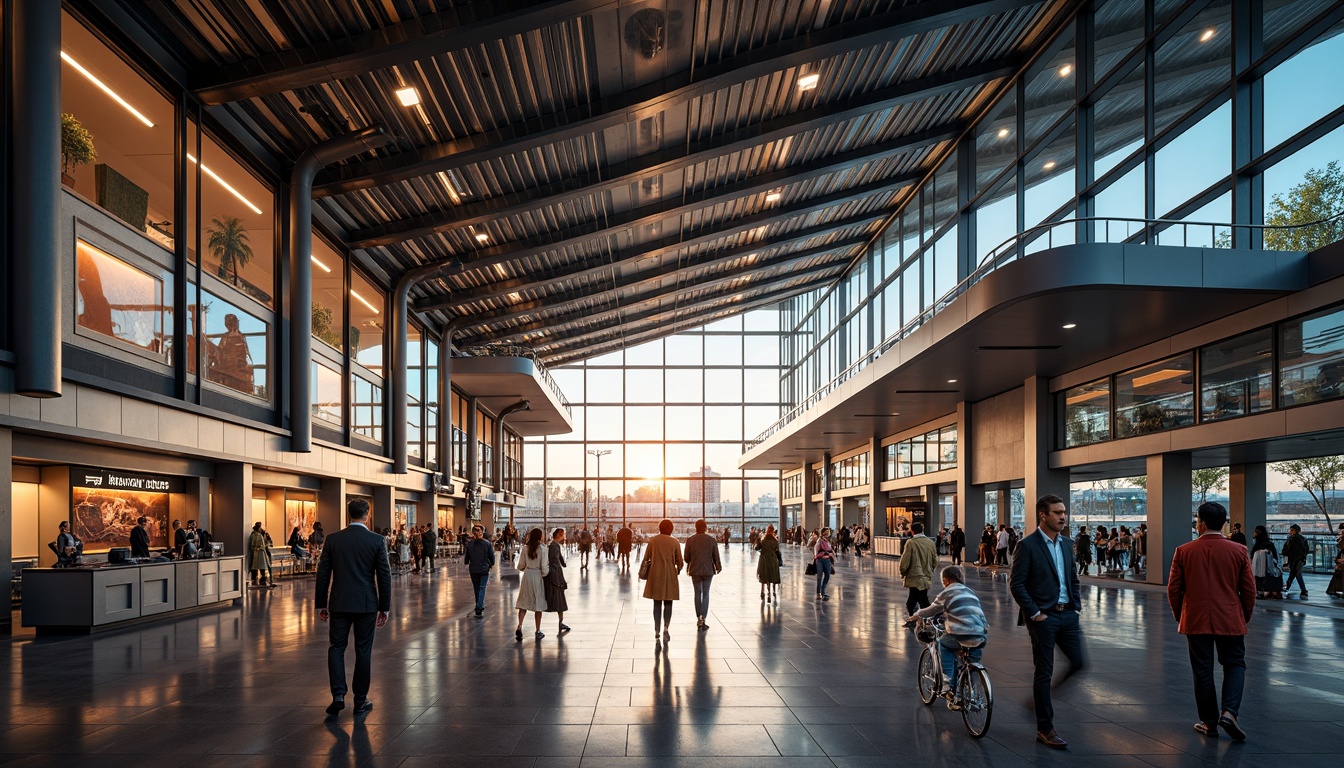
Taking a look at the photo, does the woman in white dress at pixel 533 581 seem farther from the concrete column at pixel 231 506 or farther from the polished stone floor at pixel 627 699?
the concrete column at pixel 231 506

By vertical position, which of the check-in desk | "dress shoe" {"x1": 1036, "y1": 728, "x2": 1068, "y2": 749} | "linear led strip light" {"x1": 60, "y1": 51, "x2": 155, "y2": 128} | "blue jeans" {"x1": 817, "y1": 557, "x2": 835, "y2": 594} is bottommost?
"blue jeans" {"x1": 817, "y1": 557, "x2": 835, "y2": 594}

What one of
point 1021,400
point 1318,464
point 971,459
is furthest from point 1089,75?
point 1318,464

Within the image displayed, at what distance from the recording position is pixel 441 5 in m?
14.4

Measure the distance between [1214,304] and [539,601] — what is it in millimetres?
12911

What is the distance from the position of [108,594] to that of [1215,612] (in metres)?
13.4

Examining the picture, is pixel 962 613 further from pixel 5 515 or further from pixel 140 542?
pixel 140 542

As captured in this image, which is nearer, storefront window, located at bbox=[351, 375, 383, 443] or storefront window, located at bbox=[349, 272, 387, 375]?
storefront window, located at bbox=[349, 272, 387, 375]

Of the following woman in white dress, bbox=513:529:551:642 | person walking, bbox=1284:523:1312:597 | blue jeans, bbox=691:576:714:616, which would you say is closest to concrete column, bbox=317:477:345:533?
woman in white dress, bbox=513:529:551:642

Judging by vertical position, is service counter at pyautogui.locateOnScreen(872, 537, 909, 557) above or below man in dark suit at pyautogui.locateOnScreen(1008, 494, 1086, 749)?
below

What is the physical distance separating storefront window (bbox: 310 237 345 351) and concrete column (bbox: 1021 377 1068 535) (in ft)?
61.3

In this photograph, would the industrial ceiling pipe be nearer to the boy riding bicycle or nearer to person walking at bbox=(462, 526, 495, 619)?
person walking at bbox=(462, 526, 495, 619)

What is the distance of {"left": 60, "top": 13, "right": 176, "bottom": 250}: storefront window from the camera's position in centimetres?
1376

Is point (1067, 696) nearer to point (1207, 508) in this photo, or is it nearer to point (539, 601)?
point (1207, 508)

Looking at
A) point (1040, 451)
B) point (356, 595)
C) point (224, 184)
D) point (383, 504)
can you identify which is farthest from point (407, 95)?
point (1040, 451)
